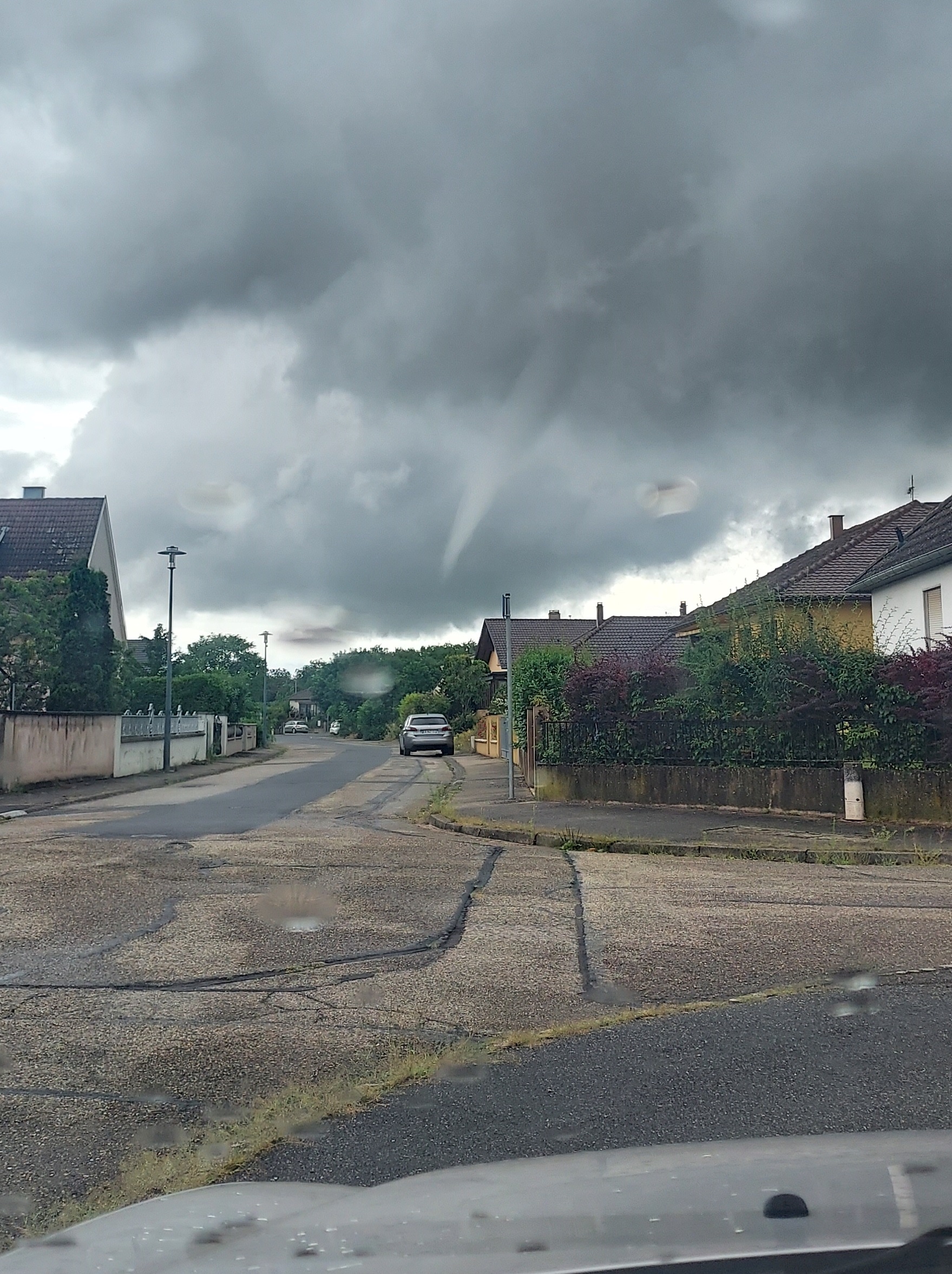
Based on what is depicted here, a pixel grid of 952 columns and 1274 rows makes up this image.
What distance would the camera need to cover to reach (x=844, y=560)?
3350cm

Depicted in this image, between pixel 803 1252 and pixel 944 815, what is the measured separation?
1361 cm

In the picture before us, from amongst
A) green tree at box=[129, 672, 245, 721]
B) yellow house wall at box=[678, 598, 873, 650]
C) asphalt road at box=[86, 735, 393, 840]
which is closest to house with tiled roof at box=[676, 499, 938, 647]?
yellow house wall at box=[678, 598, 873, 650]

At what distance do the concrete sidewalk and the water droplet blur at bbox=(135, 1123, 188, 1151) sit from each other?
9.53 metres

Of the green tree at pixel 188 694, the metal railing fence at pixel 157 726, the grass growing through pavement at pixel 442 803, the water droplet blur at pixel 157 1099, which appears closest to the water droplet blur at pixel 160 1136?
the water droplet blur at pixel 157 1099

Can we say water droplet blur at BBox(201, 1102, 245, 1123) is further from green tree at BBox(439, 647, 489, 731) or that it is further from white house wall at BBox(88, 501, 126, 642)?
green tree at BBox(439, 647, 489, 731)

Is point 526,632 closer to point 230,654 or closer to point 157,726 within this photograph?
point 157,726

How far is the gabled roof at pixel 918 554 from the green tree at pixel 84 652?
62.6 ft

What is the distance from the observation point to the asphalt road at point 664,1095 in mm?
3721

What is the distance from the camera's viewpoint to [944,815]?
14836 millimetres

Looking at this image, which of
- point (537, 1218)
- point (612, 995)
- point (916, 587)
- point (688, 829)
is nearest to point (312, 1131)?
point (537, 1218)

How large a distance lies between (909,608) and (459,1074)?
21491mm

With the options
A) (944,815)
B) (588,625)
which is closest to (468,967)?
(944,815)

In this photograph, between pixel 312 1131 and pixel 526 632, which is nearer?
pixel 312 1131

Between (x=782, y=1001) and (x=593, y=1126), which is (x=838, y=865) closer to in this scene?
(x=782, y=1001)
